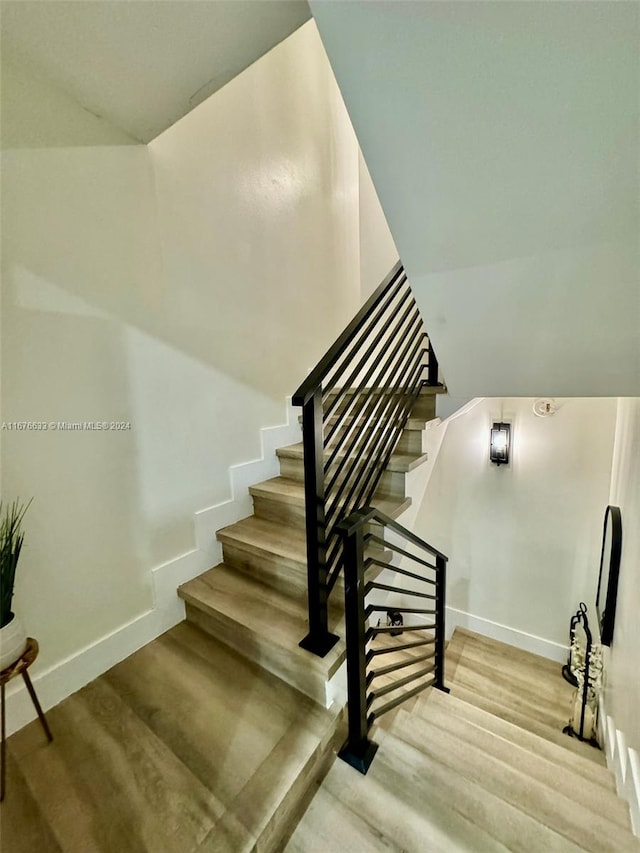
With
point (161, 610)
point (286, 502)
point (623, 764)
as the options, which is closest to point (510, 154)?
point (286, 502)

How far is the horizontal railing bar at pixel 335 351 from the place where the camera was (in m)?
1.22

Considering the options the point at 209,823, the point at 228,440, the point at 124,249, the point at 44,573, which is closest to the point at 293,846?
the point at 209,823

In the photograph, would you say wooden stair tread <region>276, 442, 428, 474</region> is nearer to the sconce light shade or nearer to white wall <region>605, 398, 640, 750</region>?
white wall <region>605, 398, 640, 750</region>

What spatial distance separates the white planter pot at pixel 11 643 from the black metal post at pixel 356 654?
1059 millimetres

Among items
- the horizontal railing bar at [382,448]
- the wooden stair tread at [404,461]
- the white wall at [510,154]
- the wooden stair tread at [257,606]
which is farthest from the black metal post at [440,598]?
the white wall at [510,154]

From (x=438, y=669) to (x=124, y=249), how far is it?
299cm

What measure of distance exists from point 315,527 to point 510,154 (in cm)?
132

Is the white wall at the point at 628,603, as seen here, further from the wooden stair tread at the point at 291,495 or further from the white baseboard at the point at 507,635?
the wooden stair tread at the point at 291,495

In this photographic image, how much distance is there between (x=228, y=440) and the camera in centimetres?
199

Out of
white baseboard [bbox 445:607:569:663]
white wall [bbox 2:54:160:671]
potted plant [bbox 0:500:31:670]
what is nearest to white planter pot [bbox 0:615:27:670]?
potted plant [bbox 0:500:31:670]

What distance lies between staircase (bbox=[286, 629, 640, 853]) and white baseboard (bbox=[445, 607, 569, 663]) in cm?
158

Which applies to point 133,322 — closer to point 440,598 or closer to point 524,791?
point 440,598

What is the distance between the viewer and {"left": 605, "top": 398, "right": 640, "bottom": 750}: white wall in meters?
1.53

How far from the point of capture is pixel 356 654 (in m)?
1.17
